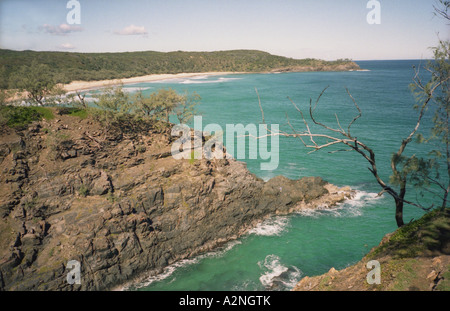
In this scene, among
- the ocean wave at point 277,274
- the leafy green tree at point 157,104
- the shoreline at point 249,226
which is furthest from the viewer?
the leafy green tree at point 157,104

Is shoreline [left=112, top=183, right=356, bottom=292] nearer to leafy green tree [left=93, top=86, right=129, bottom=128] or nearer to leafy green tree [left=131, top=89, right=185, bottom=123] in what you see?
leafy green tree [left=131, top=89, right=185, bottom=123]

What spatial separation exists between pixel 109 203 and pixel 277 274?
15.9 meters

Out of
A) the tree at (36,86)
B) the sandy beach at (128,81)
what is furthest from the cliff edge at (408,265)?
the sandy beach at (128,81)

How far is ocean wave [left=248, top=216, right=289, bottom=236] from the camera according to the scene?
27.1 meters

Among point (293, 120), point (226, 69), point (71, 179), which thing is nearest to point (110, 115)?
point (71, 179)

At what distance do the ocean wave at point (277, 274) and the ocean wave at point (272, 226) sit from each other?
353 cm

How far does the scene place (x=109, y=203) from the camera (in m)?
23.6

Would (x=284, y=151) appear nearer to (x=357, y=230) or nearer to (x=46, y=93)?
(x=357, y=230)

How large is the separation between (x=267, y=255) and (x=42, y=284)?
18.0m

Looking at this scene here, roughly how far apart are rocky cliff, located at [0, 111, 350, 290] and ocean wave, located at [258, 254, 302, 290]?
4.80 meters

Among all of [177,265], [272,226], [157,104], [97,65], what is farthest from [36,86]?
[97,65]

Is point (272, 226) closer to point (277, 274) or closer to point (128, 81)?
point (277, 274)

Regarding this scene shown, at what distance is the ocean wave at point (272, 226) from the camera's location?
88.9 ft

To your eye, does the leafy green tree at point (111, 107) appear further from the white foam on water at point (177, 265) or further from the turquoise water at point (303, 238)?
the turquoise water at point (303, 238)
